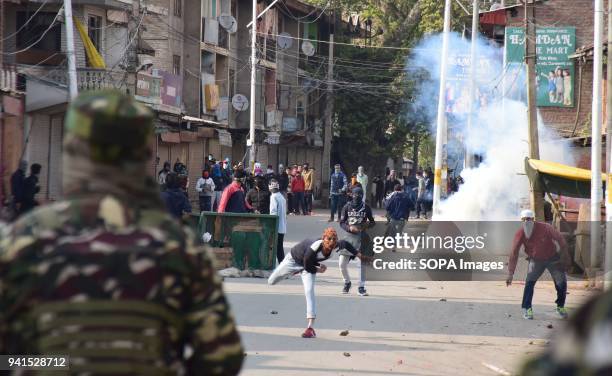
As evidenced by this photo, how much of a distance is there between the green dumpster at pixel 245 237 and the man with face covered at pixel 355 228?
1.17 meters

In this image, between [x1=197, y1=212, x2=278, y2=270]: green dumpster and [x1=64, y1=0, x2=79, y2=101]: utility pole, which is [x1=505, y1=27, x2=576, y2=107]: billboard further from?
[x1=197, y1=212, x2=278, y2=270]: green dumpster

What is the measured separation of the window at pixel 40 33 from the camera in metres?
32.8

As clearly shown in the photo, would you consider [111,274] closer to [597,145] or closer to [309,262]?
[309,262]

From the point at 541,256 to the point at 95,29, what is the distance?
73.2ft

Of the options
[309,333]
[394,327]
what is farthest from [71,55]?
[309,333]

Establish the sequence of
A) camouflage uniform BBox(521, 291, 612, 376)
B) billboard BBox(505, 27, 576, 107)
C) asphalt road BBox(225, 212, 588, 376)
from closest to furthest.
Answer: camouflage uniform BBox(521, 291, 612, 376), asphalt road BBox(225, 212, 588, 376), billboard BBox(505, 27, 576, 107)

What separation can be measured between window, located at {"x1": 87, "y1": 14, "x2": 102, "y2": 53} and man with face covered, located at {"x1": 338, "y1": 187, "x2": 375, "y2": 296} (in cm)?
1628

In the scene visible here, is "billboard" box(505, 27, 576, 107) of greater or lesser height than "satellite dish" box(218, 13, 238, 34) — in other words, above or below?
below

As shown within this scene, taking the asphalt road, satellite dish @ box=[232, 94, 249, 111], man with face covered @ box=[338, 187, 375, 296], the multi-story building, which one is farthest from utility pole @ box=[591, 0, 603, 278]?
satellite dish @ box=[232, 94, 249, 111]

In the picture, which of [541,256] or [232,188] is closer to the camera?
[541,256]

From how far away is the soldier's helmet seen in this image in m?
3.28

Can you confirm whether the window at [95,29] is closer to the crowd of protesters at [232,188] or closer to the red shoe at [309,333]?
the crowd of protesters at [232,188]

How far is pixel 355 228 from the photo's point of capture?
17422 millimetres

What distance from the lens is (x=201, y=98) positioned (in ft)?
155
